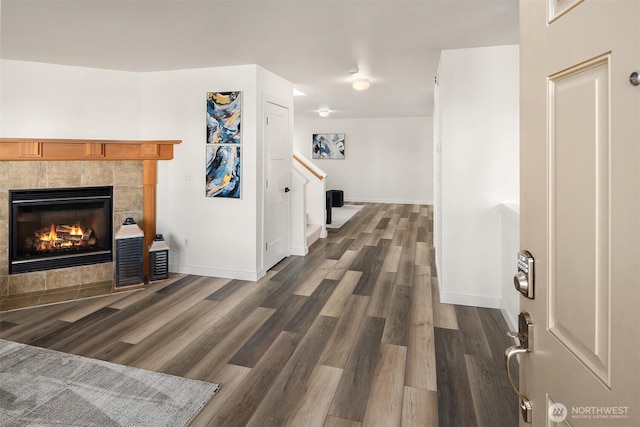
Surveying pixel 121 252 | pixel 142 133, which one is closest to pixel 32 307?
pixel 121 252

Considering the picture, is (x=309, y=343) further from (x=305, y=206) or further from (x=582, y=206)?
(x=305, y=206)

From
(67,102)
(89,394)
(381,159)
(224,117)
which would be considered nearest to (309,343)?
(89,394)

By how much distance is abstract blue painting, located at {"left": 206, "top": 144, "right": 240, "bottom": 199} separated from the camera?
165 inches

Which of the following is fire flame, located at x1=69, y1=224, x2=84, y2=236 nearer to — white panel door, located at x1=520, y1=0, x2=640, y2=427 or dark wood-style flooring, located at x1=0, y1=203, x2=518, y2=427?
dark wood-style flooring, located at x1=0, y1=203, x2=518, y2=427

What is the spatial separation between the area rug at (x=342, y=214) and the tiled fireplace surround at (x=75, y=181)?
3.89 metres

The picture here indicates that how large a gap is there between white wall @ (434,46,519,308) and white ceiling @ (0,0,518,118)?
9.3 inches

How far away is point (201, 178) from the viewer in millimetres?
4348

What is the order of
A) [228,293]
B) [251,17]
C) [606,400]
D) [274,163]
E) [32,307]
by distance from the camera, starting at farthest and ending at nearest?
[274,163] < [228,293] < [32,307] < [251,17] < [606,400]

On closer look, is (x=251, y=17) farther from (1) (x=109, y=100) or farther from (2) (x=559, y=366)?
(2) (x=559, y=366)

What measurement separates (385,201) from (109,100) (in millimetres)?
7937

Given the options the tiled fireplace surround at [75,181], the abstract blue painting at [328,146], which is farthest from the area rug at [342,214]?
the tiled fireplace surround at [75,181]

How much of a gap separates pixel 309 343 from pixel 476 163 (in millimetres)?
2168

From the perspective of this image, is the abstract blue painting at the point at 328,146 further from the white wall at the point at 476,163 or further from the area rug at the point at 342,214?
the white wall at the point at 476,163

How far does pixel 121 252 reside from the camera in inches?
155
